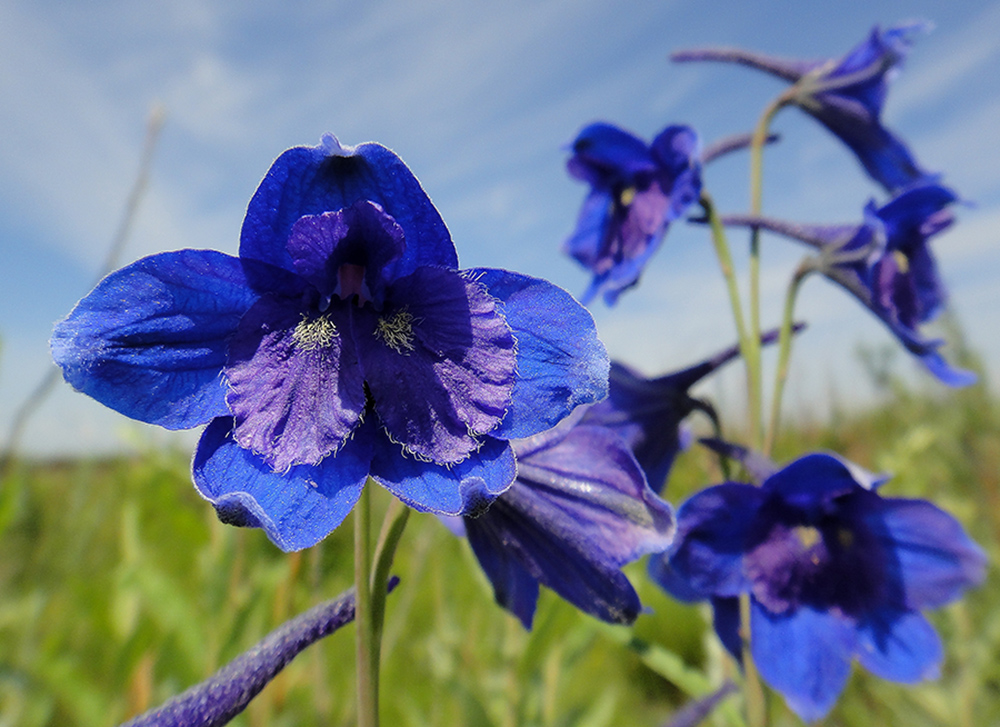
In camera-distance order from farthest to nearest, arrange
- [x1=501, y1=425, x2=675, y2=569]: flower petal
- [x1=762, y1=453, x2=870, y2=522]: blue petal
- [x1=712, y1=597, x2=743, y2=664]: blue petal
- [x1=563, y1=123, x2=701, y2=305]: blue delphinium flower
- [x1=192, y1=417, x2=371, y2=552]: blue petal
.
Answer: [x1=563, y1=123, x2=701, y2=305]: blue delphinium flower
[x1=712, y1=597, x2=743, y2=664]: blue petal
[x1=762, y1=453, x2=870, y2=522]: blue petal
[x1=501, y1=425, x2=675, y2=569]: flower petal
[x1=192, y1=417, x2=371, y2=552]: blue petal

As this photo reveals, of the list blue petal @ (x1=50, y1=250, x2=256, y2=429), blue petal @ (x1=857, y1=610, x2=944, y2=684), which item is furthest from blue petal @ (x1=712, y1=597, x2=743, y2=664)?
blue petal @ (x1=50, y1=250, x2=256, y2=429)

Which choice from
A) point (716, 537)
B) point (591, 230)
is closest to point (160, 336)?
point (716, 537)

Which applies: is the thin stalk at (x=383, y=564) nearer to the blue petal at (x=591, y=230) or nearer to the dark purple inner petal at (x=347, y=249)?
the dark purple inner petal at (x=347, y=249)

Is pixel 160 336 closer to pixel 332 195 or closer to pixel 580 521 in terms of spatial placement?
pixel 332 195

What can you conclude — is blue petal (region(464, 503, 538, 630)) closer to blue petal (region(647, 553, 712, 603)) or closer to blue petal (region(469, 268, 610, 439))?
blue petal (region(469, 268, 610, 439))

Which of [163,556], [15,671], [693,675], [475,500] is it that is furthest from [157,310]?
[163,556]

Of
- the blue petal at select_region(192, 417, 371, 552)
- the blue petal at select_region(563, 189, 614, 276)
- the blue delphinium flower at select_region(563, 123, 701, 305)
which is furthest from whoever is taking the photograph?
the blue petal at select_region(563, 189, 614, 276)

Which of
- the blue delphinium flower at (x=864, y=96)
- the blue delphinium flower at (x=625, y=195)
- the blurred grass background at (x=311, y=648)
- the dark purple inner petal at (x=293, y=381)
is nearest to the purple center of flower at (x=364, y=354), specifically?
the dark purple inner petal at (x=293, y=381)

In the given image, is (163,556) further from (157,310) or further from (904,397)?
(904,397)
